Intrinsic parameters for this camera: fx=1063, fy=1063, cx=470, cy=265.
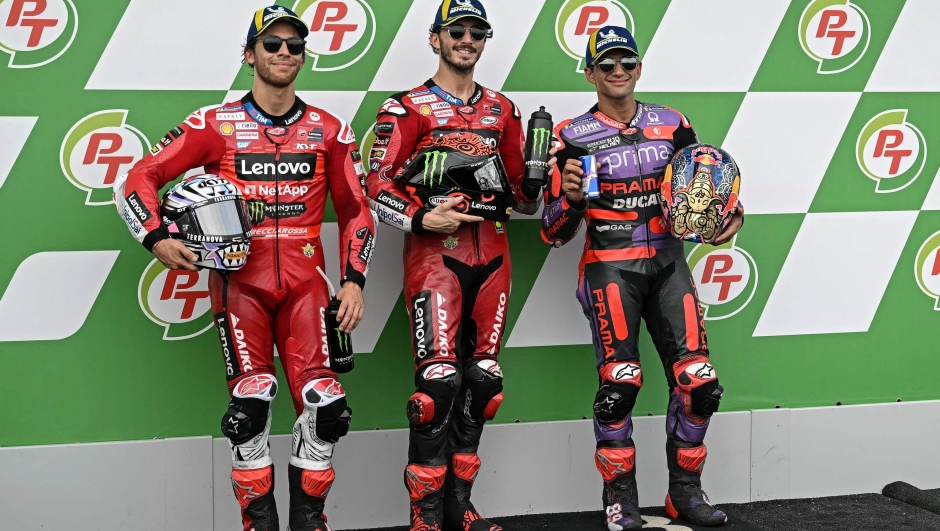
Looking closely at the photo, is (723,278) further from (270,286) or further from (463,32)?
(270,286)

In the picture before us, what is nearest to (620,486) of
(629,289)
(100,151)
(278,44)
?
(629,289)

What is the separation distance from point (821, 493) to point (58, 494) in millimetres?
3628

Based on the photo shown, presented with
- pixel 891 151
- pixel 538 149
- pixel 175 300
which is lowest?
pixel 175 300

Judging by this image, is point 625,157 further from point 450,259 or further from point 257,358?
point 257,358

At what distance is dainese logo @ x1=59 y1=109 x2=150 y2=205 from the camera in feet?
15.1

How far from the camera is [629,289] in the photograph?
177 inches

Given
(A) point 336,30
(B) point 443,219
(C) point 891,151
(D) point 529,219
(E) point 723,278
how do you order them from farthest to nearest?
(C) point 891,151, (E) point 723,278, (D) point 529,219, (A) point 336,30, (B) point 443,219

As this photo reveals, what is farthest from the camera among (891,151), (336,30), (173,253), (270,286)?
(891,151)

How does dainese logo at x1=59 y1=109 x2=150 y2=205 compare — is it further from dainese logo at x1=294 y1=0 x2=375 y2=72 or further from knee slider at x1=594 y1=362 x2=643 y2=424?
knee slider at x1=594 y1=362 x2=643 y2=424

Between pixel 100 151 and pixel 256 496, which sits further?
pixel 100 151

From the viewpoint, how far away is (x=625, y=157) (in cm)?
452

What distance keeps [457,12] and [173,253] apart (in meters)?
1.53

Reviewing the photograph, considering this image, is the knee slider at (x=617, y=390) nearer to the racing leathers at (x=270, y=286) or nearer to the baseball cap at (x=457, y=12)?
the racing leathers at (x=270, y=286)

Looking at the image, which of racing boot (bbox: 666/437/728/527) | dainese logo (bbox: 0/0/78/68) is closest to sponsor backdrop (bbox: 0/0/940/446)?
dainese logo (bbox: 0/0/78/68)
